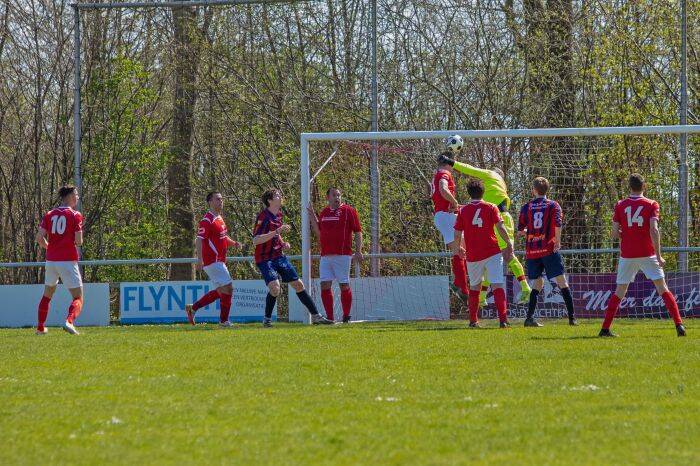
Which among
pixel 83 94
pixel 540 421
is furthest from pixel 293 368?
pixel 83 94

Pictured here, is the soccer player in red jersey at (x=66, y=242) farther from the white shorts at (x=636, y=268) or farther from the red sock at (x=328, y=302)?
the white shorts at (x=636, y=268)

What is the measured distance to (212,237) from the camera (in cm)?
1691

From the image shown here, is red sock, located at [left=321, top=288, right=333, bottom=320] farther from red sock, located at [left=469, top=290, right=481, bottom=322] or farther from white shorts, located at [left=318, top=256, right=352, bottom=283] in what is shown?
red sock, located at [left=469, top=290, right=481, bottom=322]

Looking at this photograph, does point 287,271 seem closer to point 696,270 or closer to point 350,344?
point 350,344

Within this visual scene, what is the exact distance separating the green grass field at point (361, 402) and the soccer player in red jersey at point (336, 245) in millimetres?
4721

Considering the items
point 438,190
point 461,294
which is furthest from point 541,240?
point 461,294

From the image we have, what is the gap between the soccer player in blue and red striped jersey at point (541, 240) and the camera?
594 inches

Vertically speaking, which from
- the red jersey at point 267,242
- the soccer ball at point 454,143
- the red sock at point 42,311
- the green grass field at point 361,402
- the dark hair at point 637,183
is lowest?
the green grass field at point 361,402

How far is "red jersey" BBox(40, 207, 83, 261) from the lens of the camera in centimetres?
1540

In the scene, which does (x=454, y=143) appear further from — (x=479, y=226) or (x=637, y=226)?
(x=637, y=226)

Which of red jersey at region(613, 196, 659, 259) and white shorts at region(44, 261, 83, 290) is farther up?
red jersey at region(613, 196, 659, 259)

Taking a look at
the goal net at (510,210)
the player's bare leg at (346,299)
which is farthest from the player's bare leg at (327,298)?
the goal net at (510,210)

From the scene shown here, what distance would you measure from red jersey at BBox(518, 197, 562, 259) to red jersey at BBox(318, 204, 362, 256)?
3.16 metres

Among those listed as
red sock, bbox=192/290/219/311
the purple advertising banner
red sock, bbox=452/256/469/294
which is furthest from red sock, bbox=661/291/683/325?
red sock, bbox=192/290/219/311
